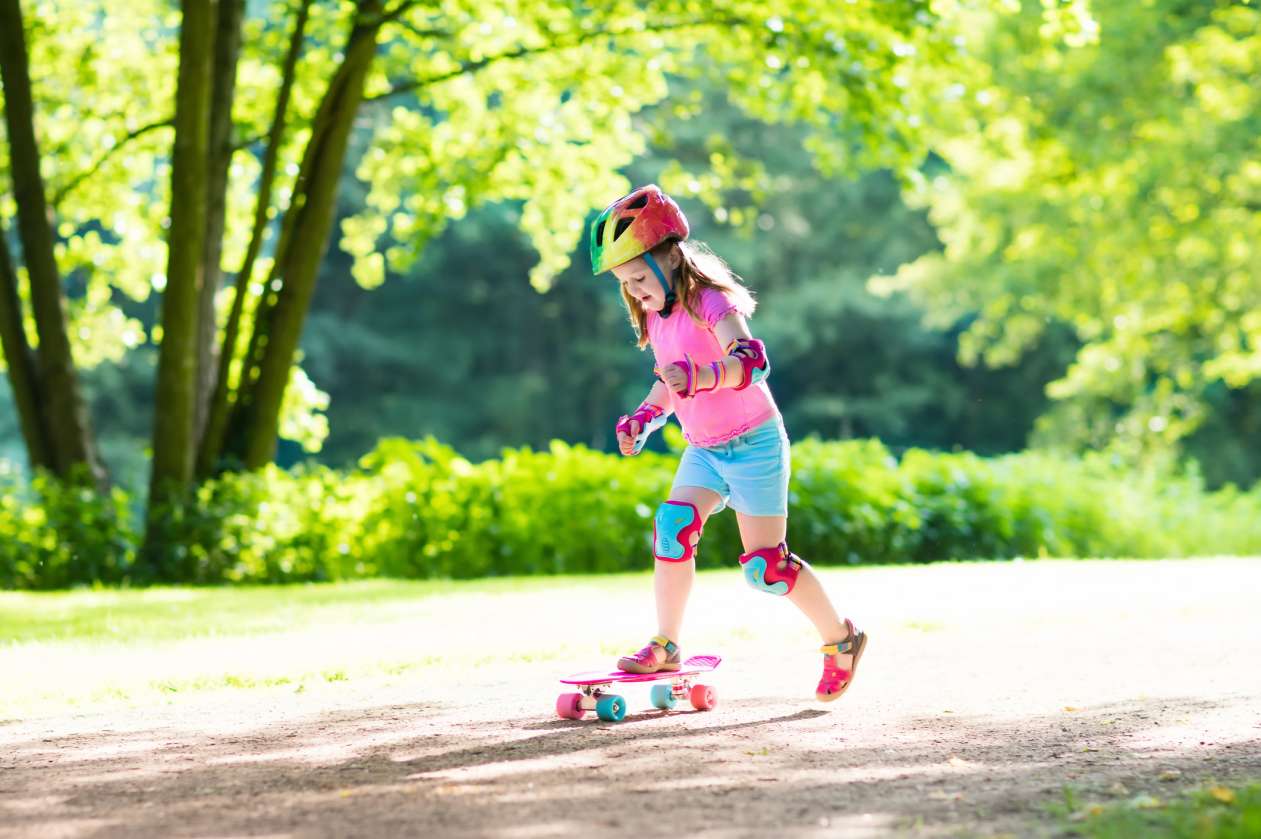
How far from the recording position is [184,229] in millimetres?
12188

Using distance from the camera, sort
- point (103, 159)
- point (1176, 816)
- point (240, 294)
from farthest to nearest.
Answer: point (103, 159) < point (240, 294) < point (1176, 816)

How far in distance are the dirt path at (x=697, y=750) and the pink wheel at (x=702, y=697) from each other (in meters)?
0.05

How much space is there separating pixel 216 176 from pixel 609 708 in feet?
31.3

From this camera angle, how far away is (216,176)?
13.4 meters

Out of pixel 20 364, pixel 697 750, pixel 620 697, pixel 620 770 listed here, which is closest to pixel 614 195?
pixel 20 364

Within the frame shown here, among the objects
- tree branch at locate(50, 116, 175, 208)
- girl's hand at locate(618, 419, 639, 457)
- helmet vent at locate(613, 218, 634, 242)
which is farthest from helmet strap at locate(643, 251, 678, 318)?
tree branch at locate(50, 116, 175, 208)

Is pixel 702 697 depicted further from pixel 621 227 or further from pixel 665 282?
pixel 621 227

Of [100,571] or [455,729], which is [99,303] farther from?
[455,729]

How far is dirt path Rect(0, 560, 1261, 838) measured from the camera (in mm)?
3646

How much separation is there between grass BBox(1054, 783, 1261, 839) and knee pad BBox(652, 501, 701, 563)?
1.79 meters

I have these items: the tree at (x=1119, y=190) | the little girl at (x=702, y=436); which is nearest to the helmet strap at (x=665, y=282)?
the little girl at (x=702, y=436)

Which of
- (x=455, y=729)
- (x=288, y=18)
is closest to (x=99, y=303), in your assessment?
(x=288, y=18)

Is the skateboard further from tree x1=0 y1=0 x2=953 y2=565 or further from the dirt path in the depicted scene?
tree x1=0 y1=0 x2=953 y2=565

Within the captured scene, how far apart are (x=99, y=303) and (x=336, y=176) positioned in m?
6.42
